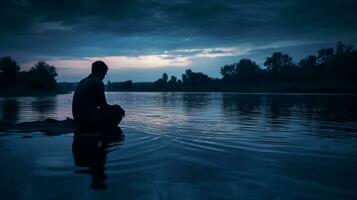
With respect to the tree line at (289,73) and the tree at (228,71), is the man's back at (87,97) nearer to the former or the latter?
the tree line at (289,73)

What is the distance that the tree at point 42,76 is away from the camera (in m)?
110

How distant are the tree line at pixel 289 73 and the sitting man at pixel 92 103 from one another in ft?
369

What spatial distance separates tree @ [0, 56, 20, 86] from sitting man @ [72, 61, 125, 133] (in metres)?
107

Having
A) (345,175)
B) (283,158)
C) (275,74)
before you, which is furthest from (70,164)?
(275,74)

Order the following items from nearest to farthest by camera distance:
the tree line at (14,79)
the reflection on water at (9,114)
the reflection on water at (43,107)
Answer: the reflection on water at (9,114), the reflection on water at (43,107), the tree line at (14,79)

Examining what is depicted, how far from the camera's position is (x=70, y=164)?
682 cm

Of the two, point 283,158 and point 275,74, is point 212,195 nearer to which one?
point 283,158

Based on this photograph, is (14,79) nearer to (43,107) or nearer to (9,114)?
(43,107)

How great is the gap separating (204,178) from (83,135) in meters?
6.39

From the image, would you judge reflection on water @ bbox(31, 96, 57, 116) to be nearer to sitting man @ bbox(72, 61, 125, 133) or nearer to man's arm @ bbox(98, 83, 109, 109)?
sitting man @ bbox(72, 61, 125, 133)

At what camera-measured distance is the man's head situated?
33.8 ft

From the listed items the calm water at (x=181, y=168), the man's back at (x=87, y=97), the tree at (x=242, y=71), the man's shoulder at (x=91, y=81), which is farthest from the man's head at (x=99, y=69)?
the tree at (x=242, y=71)

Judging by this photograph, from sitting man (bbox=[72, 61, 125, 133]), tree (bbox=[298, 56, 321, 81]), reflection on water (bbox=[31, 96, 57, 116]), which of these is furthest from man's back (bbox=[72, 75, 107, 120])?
tree (bbox=[298, 56, 321, 81])

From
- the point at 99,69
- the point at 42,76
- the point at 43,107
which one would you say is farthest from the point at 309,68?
the point at 99,69
